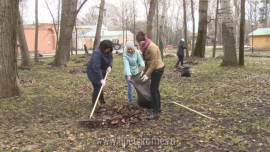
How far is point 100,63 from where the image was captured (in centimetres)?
636

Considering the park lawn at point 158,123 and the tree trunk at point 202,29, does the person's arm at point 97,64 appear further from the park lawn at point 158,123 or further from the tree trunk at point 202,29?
the tree trunk at point 202,29

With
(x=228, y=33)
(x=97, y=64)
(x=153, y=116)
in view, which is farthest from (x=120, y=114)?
(x=228, y=33)

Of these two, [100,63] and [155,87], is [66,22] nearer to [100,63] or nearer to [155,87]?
[100,63]

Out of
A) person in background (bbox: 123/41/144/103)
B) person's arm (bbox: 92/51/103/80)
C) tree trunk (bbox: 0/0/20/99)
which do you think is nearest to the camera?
person's arm (bbox: 92/51/103/80)

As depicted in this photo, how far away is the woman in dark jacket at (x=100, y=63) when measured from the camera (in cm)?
630

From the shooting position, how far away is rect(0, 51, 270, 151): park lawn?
15.3 feet

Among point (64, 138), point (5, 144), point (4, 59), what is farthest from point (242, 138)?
point (4, 59)

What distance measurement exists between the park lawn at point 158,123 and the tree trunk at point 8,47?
0.36m

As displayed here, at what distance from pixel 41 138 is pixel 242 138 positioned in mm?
3249

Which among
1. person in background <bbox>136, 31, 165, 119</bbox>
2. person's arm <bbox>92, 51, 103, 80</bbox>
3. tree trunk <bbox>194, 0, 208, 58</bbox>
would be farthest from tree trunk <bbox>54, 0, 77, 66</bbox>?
person in background <bbox>136, 31, 165, 119</bbox>

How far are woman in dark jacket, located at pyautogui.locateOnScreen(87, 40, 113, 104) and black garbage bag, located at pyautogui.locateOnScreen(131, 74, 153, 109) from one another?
692 mm

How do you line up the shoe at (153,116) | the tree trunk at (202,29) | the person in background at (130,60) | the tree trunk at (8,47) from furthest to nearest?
the tree trunk at (202,29) → the tree trunk at (8,47) → the person in background at (130,60) → the shoe at (153,116)

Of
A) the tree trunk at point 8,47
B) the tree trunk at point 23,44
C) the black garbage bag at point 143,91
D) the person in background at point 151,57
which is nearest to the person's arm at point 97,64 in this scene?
the black garbage bag at point 143,91

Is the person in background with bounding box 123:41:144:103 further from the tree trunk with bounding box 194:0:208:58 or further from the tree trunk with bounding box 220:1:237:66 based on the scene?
the tree trunk with bounding box 194:0:208:58
